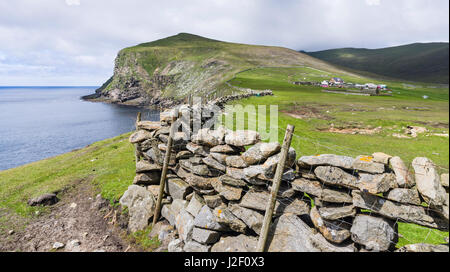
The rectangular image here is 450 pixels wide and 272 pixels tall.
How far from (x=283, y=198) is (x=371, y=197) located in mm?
2779

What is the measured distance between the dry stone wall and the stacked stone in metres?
0.02

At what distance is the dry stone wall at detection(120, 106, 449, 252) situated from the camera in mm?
6094

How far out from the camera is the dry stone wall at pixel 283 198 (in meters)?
6.09

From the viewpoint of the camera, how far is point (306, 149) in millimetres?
17219

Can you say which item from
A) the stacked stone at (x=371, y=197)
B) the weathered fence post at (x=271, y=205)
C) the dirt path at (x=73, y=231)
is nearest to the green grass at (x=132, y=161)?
the dirt path at (x=73, y=231)

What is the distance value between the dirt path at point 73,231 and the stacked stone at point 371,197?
28.6 ft

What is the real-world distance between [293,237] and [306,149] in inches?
432

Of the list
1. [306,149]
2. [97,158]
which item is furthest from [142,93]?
[306,149]

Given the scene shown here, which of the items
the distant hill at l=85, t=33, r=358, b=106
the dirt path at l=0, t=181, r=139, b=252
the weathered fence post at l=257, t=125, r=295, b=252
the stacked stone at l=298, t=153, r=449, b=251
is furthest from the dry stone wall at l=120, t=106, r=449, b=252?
the distant hill at l=85, t=33, r=358, b=106

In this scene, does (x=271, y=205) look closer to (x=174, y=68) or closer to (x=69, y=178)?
(x=69, y=178)

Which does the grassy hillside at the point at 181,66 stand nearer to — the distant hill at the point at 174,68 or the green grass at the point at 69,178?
the distant hill at the point at 174,68

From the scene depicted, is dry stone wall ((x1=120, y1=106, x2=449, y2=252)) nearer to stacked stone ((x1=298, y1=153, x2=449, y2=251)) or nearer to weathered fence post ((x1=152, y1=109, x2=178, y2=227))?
stacked stone ((x1=298, y1=153, x2=449, y2=251))

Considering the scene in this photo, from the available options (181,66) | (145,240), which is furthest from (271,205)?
(181,66)
